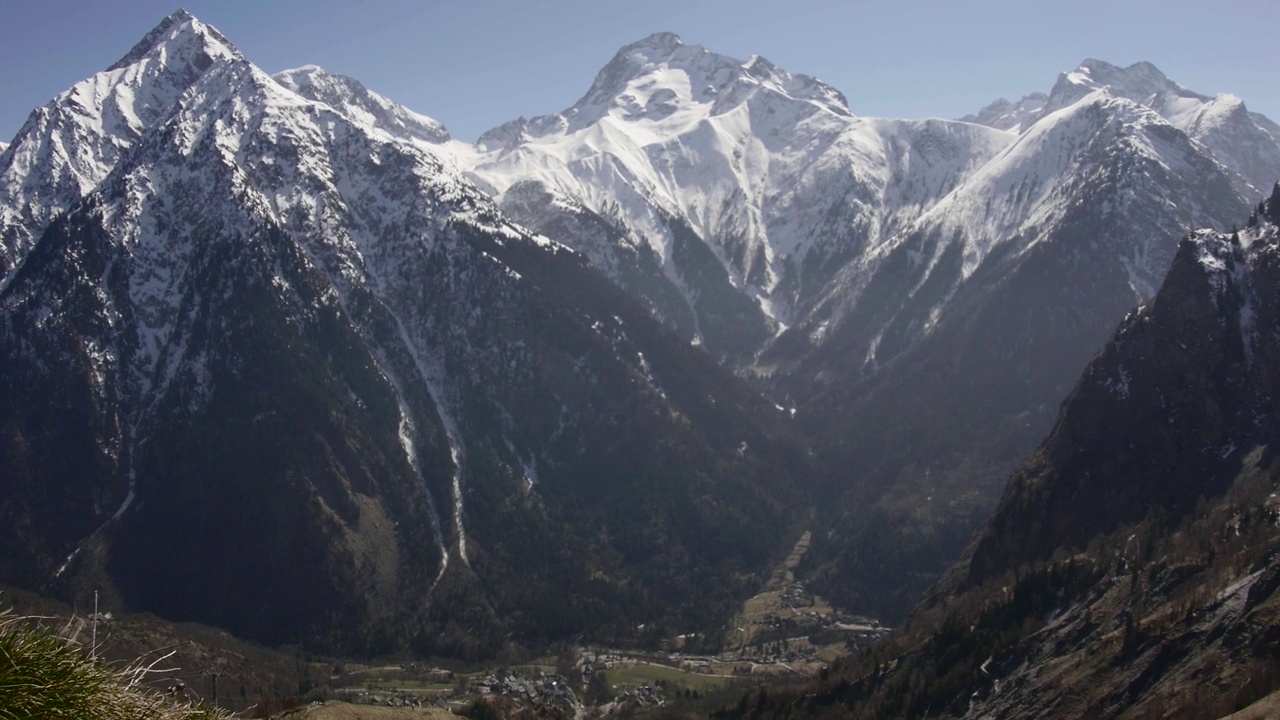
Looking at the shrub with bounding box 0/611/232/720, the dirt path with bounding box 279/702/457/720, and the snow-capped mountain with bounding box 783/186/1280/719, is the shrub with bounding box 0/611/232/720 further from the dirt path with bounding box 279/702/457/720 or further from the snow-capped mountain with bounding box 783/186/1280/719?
the snow-capped mountain with bounding box 783/186/1280/719

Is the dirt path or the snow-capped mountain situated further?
the snow-capped mountain

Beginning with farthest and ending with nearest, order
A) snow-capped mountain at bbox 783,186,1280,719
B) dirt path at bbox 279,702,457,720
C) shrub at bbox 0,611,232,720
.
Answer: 1. snow-capped mountain at bbox 783,186,1280,719
2. dirt path at bbox 279,702,457,720
3. shrub at bbox 0,611,232,720

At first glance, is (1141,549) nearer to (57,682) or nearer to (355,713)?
(355,713)

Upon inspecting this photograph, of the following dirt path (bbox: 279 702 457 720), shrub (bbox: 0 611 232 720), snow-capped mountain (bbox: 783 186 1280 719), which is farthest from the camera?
snow-capped mountain (bbox: 783 186 1280 719)

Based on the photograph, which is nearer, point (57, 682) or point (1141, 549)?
point (57, 682)

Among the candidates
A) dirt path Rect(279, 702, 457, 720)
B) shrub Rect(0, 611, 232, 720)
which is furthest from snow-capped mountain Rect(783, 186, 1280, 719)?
shrub Rect(0, 611, 232, 720)

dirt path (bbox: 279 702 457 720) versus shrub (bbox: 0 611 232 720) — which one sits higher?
shrub (bbox: 0 611 232 720)

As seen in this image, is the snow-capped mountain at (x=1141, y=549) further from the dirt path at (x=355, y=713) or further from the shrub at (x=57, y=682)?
the shrub at (x=57, y=682)

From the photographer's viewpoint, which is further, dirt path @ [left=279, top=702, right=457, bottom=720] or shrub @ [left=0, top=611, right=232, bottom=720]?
dirt path @ [left=279, top=702, right=457, bottom=720]

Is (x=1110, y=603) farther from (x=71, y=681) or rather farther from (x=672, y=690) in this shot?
(x=71, y=681)

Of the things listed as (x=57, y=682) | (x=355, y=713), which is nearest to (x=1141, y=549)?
(x=355, y=713)

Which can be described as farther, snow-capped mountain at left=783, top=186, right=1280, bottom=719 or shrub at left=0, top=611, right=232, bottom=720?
snow-capped mountain at left=783, top=186, right=1280, bottom=719

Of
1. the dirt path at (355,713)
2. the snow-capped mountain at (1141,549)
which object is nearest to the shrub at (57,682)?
the dirt path at (355,713)
